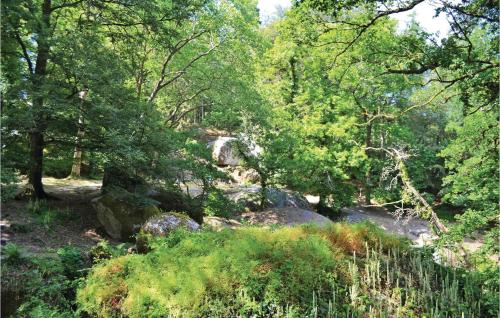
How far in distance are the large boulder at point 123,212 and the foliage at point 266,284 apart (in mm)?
3008

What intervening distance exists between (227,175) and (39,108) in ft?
21.1

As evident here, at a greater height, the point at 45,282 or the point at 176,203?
the point at 176,203

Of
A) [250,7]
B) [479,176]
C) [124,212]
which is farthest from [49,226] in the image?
[250,7]

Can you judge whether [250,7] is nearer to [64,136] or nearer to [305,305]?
[64,136]

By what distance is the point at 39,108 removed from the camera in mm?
8203

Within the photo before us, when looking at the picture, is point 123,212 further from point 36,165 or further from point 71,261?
point 36,165

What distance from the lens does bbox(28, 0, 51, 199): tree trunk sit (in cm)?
823

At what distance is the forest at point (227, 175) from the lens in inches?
211

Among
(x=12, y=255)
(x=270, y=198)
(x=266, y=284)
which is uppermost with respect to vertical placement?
(x=270, y=198)

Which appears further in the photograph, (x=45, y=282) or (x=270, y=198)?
(x=270, y=198)

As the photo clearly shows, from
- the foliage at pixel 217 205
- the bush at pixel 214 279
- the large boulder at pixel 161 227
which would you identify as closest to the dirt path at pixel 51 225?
the large boulder at pixel 161 227

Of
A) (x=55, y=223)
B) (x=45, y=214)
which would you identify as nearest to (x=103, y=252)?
(x=55, y=223)

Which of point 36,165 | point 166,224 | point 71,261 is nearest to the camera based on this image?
point 71,261

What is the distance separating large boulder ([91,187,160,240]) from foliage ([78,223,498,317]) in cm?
301
